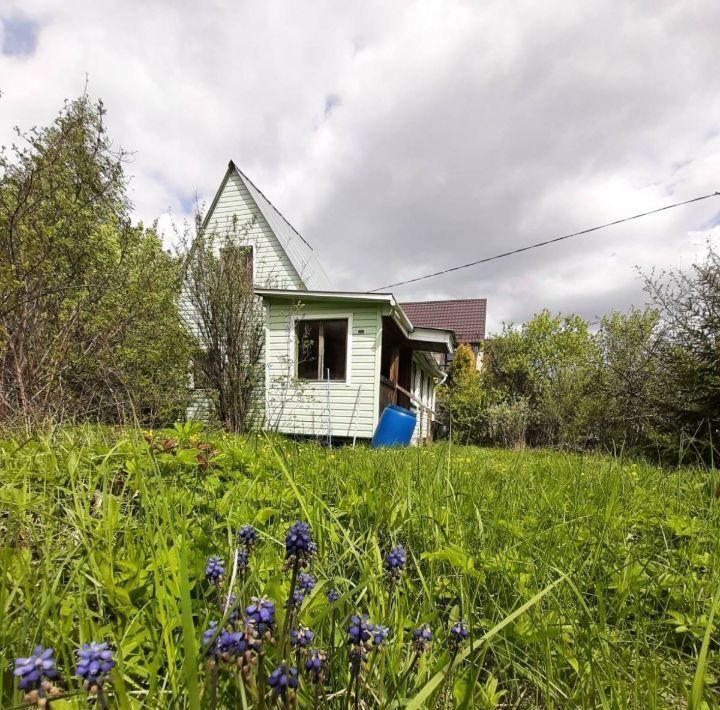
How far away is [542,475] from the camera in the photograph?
9.32 feet

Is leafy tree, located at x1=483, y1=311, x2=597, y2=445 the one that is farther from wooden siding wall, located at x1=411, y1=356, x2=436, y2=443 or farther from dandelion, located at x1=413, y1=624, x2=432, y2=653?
dandelion, located at x1=413, y1=624, x2=432, y2=653

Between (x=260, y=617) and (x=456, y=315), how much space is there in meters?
28.1

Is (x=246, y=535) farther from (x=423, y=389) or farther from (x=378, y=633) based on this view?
(x=423, y=389)

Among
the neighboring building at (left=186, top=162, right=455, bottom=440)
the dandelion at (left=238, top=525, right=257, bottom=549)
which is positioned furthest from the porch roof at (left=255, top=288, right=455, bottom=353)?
the dandelion at (left=238, top=525, right=257, bottom=549)

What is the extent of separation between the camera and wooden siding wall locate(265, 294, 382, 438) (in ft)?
28.1

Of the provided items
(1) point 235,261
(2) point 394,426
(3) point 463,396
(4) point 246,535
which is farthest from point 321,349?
(3) point 463,396

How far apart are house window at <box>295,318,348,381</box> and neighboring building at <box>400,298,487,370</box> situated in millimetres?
17576

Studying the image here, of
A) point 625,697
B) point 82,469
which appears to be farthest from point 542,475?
point 82,469

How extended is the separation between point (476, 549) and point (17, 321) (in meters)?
4.49

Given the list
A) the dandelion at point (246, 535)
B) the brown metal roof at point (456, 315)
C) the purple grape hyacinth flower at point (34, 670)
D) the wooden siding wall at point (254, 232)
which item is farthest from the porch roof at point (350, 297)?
the brown metal roof at point (456, 315)

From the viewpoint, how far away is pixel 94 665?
443mm

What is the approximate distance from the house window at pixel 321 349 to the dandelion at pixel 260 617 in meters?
8.16

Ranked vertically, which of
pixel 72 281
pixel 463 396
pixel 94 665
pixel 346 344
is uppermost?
pixel 72 281

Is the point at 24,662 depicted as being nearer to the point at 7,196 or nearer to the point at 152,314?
the point at 7,196
